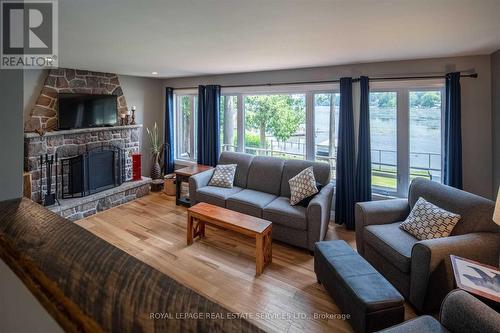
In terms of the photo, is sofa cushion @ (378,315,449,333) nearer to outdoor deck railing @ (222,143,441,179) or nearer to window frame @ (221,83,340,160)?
outdoor deck railing @ (222,143,441,179)

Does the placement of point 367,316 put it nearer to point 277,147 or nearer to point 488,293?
point 488,293

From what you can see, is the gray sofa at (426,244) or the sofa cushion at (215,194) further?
the sofa cushion at (215,194)

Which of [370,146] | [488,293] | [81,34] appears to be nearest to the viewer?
[488,293]

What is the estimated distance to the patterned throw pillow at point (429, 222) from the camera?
252cm

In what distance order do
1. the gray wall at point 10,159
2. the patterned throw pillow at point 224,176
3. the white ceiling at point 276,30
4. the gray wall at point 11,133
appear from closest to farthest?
the gray wall at point 10,159 < the gray wall at point 11,133 < the white ceiling at point 276,30 < the patterned throw pillow at point 224,176

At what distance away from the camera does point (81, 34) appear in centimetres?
247

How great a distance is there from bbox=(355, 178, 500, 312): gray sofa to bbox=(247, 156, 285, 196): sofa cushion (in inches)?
56.4

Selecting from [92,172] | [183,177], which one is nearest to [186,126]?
[183,177]

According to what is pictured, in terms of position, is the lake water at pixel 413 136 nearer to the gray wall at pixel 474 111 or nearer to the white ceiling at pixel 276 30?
the gray wall at pixel 474 111

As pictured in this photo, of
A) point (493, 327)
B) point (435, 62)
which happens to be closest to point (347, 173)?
point (435, 62)

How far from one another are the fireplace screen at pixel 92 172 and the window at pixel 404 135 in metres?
4.52

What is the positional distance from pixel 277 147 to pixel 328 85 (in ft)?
4.71

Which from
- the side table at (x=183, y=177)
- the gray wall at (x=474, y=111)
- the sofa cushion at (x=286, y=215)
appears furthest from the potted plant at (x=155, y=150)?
the gray wall at (x=474, y=111)

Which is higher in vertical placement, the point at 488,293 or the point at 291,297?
the point at 488,293
